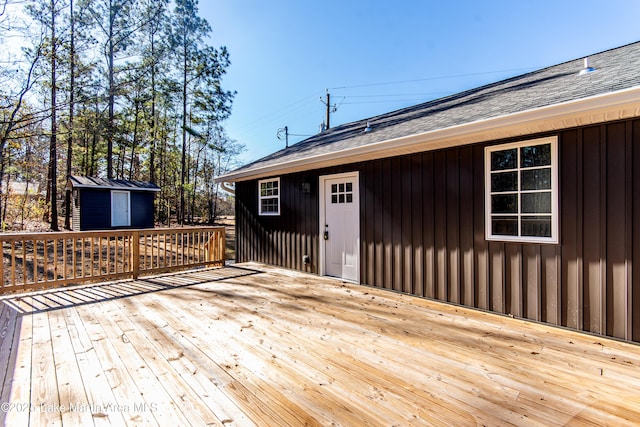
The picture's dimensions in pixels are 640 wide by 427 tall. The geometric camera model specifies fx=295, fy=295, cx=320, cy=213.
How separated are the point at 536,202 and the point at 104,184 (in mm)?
14866

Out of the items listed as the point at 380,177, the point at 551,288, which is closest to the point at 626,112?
the point at 551,288

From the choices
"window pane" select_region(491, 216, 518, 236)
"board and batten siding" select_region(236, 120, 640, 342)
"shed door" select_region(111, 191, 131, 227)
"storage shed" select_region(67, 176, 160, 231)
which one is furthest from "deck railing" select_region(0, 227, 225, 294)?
"window pane" select_region(491, 216, 518, 236)

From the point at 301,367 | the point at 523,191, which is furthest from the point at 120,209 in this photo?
the point at 523,191

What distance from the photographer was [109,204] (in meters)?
12.7

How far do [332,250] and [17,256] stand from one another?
833 centimetres

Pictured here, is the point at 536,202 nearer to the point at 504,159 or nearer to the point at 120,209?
the point at 504,159

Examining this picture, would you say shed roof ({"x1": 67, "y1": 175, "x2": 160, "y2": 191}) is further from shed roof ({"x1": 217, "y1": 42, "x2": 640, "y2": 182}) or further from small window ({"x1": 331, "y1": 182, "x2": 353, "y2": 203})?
small window ({"x1": 331, "y1": 182, "x2": 353, "y2": 203})

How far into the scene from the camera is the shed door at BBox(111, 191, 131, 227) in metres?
12.9

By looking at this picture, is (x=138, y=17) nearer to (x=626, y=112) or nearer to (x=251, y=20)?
(x=251, y=20)

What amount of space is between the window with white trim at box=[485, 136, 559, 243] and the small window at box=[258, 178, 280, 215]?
13.6 feet

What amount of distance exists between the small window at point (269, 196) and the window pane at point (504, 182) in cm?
417

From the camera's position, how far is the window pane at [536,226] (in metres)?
3.09

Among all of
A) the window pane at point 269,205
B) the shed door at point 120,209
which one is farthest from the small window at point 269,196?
the shed door at point 120,209

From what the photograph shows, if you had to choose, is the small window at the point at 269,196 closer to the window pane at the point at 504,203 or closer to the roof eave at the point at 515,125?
the roof eave at the point at 515,125
